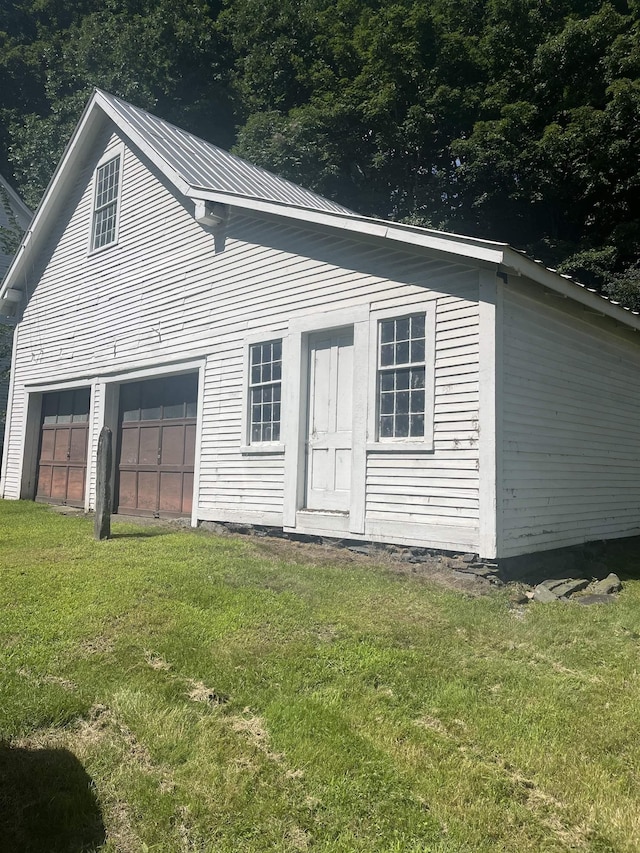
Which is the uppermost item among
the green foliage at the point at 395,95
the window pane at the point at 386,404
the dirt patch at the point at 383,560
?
the green foliage at the point at 395,95

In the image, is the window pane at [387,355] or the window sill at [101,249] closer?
the window pane at [387,355]

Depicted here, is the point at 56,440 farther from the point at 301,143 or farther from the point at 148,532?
the point at 301,143

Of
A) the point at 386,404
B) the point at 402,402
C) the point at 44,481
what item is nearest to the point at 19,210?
the point at 44,481

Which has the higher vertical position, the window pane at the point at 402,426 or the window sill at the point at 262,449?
the window pane at the point at 402,426

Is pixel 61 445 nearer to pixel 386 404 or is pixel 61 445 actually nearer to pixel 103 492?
pixel 103 492

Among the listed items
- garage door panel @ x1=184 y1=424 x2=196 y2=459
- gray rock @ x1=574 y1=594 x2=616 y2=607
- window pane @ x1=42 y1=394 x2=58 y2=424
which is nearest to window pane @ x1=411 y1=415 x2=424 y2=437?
gray rock @ x1=574 y1=594 x2=616 y2=607

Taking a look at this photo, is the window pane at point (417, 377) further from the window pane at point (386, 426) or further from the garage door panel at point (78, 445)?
the garage door panel at point (78, 445)

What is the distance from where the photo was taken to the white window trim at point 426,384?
7496 mm

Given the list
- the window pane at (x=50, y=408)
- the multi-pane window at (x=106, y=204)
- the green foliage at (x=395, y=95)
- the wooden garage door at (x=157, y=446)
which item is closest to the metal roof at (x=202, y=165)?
the multi-pane window at (x=106, y=204)

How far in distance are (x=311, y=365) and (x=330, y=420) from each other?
0.89 meters

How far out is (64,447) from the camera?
46.1 feet

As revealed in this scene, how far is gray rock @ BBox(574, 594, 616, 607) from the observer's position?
6.60m

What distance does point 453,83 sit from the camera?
79.0 ft

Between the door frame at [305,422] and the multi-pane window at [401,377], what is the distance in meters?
0.22
